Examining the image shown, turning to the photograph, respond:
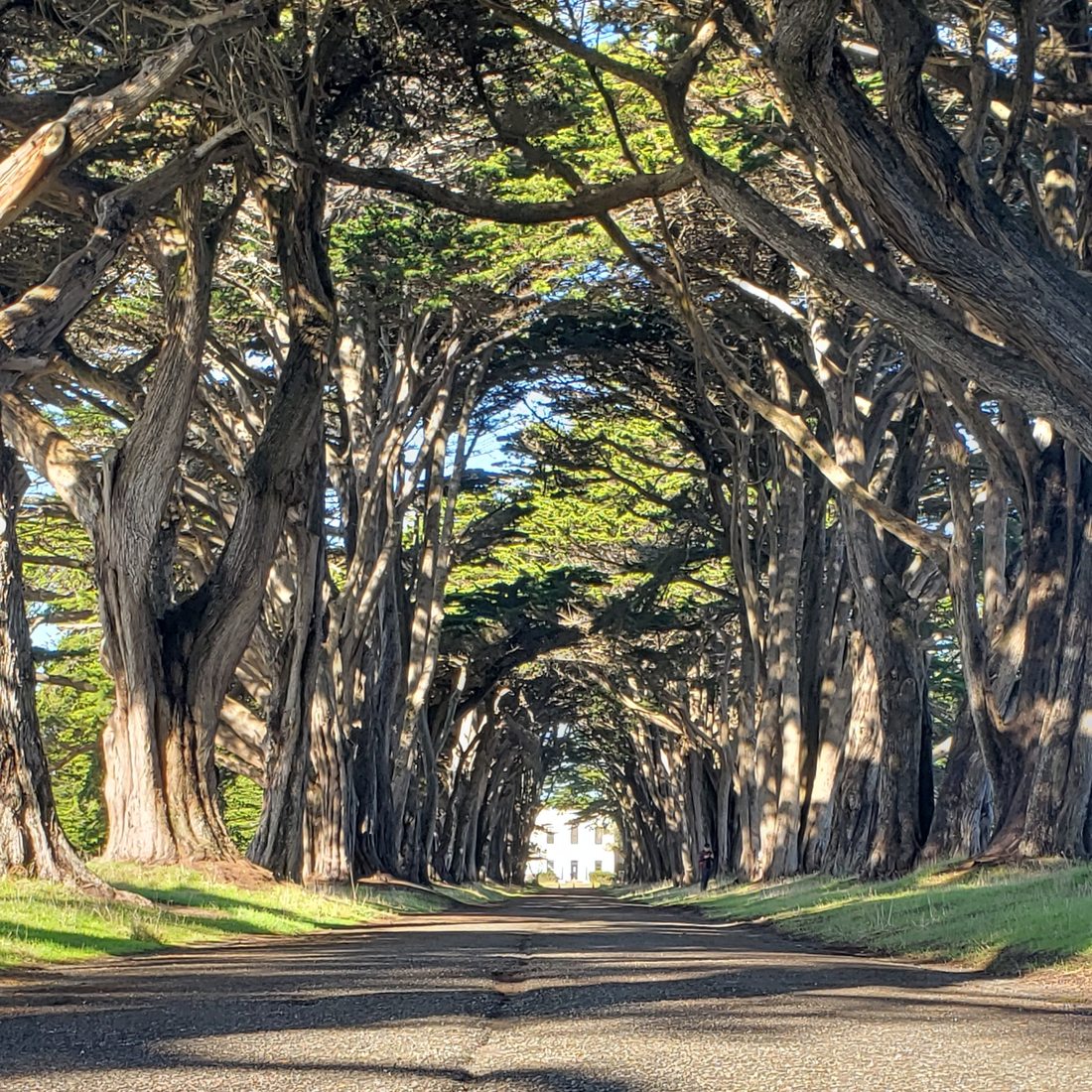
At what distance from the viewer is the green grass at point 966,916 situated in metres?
9.34

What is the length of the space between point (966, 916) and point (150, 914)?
5683 mm

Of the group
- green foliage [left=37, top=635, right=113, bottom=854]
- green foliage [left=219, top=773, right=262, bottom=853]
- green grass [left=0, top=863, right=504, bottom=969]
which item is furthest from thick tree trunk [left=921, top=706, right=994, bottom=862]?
green foliage [left=219, top=773, right=262, bottom=853]

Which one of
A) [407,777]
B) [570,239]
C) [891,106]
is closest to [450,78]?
[570,239]

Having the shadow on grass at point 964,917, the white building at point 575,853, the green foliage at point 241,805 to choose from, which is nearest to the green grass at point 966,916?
the shadow on grass at point 964,917

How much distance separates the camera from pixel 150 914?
10.9 m

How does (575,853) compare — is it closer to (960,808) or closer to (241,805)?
(241,805)

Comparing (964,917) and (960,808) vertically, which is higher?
(960,808)

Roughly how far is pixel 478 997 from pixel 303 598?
10410mm

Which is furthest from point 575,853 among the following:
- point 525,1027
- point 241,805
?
point 525,1027

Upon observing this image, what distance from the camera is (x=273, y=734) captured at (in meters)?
17.4

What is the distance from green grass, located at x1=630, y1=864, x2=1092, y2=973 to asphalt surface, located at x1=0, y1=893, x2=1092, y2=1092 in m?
0.64

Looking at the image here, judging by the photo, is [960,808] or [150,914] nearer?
[150,914]

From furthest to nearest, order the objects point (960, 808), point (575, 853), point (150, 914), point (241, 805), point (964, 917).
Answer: point (575, 853) < point (241, 805) < point (960, 808) < point (964, 917) < point (150, 914)

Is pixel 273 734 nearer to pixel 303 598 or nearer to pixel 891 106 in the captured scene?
pixel 303 598
